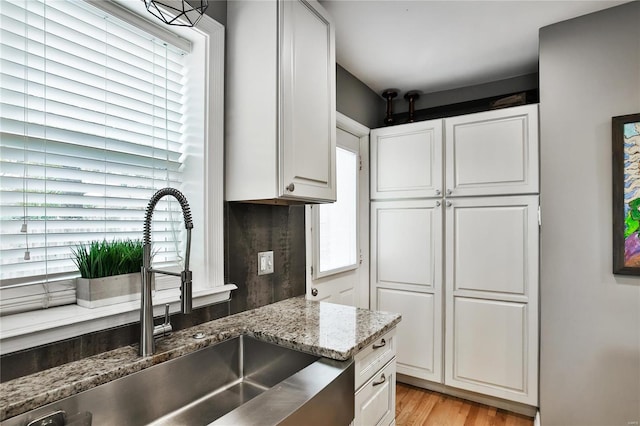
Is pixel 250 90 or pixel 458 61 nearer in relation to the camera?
pixel 250 90

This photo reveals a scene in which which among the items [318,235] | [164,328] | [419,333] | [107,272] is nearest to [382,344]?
[164,328]

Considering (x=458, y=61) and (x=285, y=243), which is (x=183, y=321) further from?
(x=458, y=61)

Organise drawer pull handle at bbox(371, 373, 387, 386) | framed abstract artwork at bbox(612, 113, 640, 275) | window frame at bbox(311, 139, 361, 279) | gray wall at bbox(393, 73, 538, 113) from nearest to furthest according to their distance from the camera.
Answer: drawer pull handle at bbox(371, 373, 387, 386) < framed abstract artwork at bbox(612, 113, 640, 275) < window frame at bbox(311, 139, 361, 279) < gray wall at bbox(393, 73, 538, 113)

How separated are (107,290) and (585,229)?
7.86 feet

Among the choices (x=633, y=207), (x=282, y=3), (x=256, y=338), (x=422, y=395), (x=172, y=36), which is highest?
(x=282, y=3)

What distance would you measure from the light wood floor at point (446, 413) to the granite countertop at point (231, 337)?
1258 mm

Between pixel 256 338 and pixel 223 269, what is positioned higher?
pixel 223 269

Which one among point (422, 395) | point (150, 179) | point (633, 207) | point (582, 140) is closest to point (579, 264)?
point (633, 207)

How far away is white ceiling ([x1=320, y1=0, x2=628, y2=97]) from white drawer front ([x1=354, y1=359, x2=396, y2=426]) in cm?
187

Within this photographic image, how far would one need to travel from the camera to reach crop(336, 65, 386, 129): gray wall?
2.49 meters

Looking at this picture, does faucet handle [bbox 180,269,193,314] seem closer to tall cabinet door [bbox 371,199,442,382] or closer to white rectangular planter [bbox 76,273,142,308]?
white rectangular planter [bbox 76,273,142,308]

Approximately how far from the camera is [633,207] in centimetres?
181

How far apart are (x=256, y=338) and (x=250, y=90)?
104 cm

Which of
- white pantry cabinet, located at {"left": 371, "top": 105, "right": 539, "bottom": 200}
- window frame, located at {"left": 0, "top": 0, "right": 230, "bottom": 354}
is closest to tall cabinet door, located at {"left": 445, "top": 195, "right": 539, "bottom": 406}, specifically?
white pantry cabinet, located at {"left": 371, "top": 105, "right": 539, "bottom": 200}
